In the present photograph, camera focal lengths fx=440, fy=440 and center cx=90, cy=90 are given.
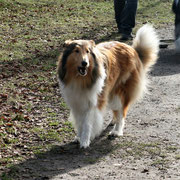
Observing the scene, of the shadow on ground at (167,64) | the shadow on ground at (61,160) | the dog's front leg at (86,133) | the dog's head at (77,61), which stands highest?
the dog's head at (77,61)

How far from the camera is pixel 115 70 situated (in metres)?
6.36

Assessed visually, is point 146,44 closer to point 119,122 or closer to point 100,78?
point 119,122

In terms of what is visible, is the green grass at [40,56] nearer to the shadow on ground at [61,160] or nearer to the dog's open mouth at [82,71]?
the shadow on ground at [61,160]

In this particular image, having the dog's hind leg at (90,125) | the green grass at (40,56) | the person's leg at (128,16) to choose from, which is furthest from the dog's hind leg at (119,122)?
the person's leg at (128,16)

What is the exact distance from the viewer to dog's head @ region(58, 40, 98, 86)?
18.4 ft

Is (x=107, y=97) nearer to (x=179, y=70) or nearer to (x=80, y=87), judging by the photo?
(x=80, y=87)

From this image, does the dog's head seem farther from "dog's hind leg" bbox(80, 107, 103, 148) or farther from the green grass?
the green grass

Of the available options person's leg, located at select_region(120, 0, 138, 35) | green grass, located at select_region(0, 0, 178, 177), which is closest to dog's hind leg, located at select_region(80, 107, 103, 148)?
green grass, located at select_region(0, 0, 178, 177)

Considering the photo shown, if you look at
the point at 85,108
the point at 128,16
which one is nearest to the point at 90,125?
the point at 85,108

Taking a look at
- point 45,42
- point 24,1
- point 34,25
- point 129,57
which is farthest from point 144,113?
point 24,1

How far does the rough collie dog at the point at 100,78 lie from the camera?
5727 mm

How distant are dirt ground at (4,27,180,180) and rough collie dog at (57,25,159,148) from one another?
0.77 feet

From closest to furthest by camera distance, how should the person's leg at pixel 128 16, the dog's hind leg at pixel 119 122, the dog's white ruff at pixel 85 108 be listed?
the dog's white ruff at pixel 85 108 < the dog's hind leg at pixel 119 122 < the person's leg at pixel 128 16

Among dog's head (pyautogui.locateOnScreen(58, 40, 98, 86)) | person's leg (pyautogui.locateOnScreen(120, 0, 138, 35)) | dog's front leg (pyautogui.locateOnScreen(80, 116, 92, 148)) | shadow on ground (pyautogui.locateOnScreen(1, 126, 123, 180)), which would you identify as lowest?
shadow on ground (pyautogui.locateOnScreen(1, 126, 123, 180))
